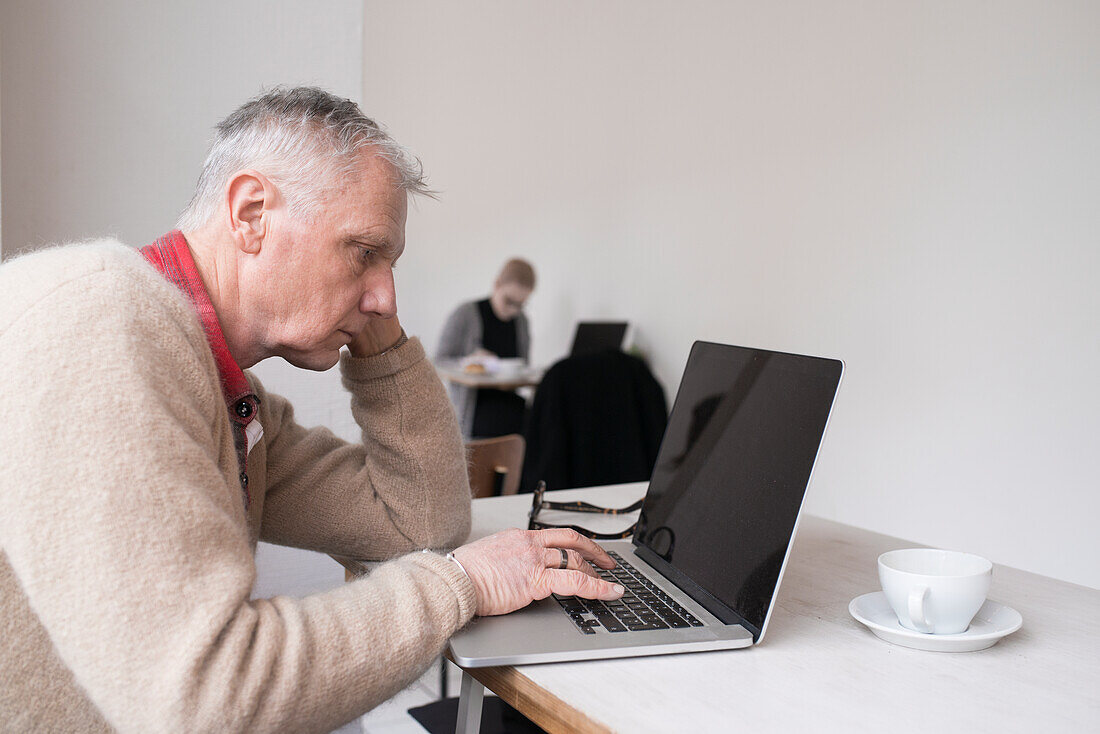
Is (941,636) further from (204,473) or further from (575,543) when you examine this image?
(204,473)

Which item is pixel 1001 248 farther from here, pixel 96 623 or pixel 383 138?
pixel 96 623

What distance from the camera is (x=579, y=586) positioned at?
2.80 feet

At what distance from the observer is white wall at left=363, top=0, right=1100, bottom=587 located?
205 cm

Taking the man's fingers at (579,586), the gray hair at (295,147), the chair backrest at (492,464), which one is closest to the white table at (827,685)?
the man's fingers at (579,586)

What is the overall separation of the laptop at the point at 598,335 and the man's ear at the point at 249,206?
2.51m

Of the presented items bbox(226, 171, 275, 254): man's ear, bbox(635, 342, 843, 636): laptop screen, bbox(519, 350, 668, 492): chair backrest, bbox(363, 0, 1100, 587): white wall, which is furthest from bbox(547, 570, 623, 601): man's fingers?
bbox(519, 350, 668, 492): chair backrest

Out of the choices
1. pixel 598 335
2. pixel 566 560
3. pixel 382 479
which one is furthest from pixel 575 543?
pixel 598 335

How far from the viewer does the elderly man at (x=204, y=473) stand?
23.8 inches

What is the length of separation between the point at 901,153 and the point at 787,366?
1767mm

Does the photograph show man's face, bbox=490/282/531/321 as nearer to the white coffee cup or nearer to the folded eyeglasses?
the folded eyeglasses

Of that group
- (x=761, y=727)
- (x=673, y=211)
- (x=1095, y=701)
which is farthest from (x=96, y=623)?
(x=673, y=211)

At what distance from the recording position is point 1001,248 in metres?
2.16

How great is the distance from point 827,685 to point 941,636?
14 centimetres

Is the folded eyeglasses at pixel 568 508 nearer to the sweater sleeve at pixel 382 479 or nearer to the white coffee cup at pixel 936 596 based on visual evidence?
the sweater sleeve at pixel 382 479
